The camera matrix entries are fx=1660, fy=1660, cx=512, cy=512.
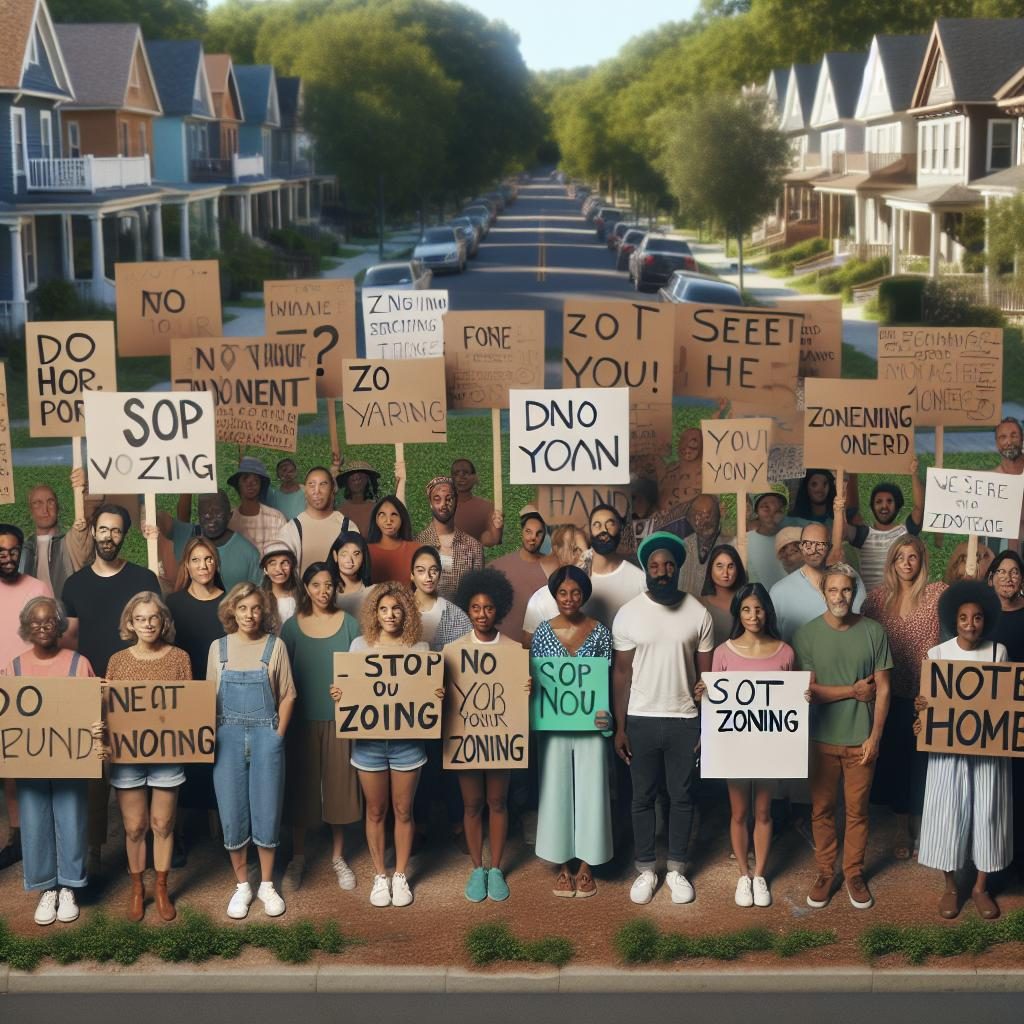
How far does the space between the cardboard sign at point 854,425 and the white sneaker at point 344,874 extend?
4269mm

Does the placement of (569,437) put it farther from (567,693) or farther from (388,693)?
(388,693)

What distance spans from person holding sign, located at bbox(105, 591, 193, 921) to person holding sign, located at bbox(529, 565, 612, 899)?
1921 mm

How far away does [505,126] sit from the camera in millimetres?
107438

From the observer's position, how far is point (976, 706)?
8508mm

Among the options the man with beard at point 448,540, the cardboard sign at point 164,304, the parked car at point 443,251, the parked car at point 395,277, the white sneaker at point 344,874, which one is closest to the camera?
the white sneaker at point 344,874

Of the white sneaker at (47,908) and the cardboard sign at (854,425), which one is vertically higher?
the cardboard sign at (854,425)

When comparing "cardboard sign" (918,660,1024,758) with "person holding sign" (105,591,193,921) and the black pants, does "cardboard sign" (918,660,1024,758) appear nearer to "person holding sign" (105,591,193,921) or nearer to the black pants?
the black pants

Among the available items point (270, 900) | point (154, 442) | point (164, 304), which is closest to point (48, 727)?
point (270, 900)

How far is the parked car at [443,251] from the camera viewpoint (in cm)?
5388

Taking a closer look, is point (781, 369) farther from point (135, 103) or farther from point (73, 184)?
point (135, 103)

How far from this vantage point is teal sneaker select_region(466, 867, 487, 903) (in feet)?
29.0

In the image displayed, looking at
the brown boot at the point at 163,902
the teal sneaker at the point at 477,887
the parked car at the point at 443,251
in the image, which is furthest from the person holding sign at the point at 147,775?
the parked car at the point at 443,251

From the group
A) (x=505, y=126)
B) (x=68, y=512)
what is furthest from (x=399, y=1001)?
(x=505, y=126)

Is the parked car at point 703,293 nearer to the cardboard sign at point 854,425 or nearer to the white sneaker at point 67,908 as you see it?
the cardboard sign at point 854,425
